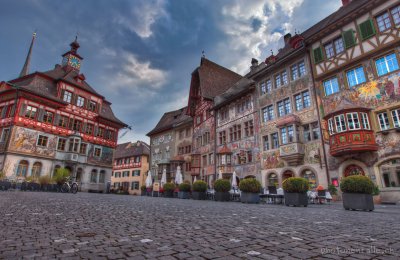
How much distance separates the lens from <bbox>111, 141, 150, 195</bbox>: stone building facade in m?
47.0

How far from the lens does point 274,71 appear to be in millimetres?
21859

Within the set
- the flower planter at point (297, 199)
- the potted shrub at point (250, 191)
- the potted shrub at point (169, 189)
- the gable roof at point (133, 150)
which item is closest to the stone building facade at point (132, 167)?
the gable roof at point (133, 150)

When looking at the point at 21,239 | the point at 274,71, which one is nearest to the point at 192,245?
the point at 21,239

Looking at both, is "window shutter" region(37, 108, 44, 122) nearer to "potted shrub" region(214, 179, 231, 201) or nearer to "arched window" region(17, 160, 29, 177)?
"arched window" region(17, 160, 29, 177)

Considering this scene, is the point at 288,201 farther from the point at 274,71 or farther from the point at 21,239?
the point at 274,71

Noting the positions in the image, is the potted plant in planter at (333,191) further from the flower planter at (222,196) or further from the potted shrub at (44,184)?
the potted shrub at (44,184)

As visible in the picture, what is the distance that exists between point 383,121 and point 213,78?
72.8ft

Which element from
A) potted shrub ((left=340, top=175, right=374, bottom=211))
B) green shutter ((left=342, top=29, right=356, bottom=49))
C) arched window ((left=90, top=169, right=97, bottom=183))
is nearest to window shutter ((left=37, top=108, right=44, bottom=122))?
arched window ((left=90, top=169, right=97, bottom=183))

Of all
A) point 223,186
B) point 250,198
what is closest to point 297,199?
point 250,198

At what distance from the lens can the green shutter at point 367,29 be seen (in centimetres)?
1537

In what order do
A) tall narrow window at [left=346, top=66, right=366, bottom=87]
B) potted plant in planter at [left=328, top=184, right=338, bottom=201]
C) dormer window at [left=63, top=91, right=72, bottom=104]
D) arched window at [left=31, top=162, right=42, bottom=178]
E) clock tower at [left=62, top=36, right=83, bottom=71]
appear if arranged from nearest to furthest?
tall narrow window at [left=346, top=66, right=366, bottom=87], potted plant in planter at [left=328, top=184, right=338, bottom=201], arched window at [left=31, top=162, right=42, bottom=178], dormer window at [left=63, top=91, right=72, bottom=104], clock tower at [left=62, top=36, right=83, bottom=71]

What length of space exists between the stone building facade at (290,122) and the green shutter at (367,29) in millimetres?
3986

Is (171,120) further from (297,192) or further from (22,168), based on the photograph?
(297,192)

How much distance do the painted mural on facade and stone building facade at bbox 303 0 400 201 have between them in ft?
95.6
